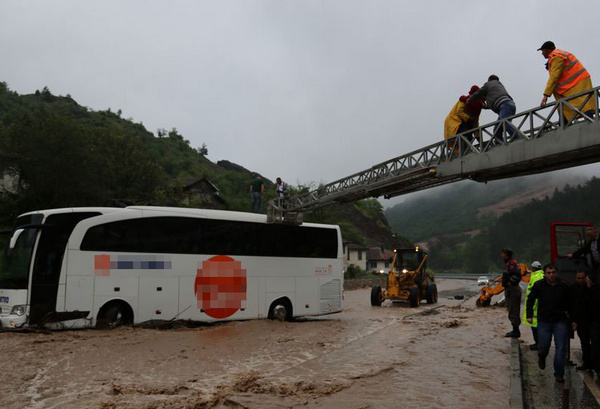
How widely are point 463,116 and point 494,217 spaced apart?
114 m

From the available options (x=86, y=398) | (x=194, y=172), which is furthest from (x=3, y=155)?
(x=194, y=172)

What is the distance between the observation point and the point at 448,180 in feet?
34.3

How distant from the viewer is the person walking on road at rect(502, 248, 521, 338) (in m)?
12.2

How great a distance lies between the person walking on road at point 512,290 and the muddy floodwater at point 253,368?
663 mm

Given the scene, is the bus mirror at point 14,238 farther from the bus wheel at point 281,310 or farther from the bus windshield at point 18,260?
the bus wheel at point 281,310

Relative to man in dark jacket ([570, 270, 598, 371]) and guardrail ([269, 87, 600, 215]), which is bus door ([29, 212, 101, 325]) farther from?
man in dark jacket ([570, 270, 598, 371])

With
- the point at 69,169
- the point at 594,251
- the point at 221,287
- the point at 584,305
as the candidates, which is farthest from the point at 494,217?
the point at 584,305

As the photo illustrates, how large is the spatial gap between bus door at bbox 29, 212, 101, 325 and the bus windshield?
0.20 meters

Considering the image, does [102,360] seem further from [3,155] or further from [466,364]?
[3,155]

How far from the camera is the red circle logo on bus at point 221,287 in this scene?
14.1m

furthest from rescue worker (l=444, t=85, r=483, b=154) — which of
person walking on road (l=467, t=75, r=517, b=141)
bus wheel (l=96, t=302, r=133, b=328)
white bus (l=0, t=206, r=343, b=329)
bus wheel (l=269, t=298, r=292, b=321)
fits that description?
bus wheel (l=96, t=302, r=133, b=328)

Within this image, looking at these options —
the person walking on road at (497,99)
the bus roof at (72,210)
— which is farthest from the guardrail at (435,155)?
the bus roof at (72,210)

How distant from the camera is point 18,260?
463 inches

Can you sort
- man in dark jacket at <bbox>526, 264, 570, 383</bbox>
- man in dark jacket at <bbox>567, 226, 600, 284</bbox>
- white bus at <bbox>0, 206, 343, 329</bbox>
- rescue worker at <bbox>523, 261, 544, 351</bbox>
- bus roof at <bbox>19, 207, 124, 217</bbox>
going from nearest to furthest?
man in dark jacket at <bbox>526, 264, 570, 383</bbox>
man in dark jacket at <bbox>567, 226, 600, 284</bbox>
rescue worker at <bbox>523, 261, 544, 351</bbox>
white bus at <bbox>0, 206, 343, 329</bbox>
bus roof at <bbox>19, 207, 124, 217</bbox>
